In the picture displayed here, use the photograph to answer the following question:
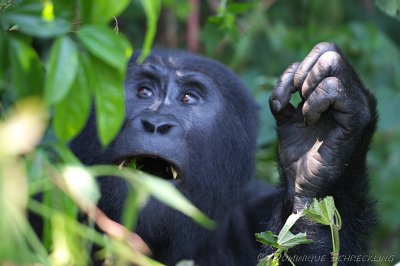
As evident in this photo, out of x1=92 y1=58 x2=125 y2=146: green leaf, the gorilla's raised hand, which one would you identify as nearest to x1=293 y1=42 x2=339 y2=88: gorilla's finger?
the gorilla's raised hand

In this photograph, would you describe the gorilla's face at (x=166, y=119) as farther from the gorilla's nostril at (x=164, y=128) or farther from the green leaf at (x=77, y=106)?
the green leaf at (x=77, y=106)

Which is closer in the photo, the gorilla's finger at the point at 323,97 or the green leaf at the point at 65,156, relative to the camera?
the green leaf at the point at 65,156

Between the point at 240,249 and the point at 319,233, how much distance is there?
0.90 m

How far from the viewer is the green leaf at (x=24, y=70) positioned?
7.00 ft

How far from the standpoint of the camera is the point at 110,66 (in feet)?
6.98

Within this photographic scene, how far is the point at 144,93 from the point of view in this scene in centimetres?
387

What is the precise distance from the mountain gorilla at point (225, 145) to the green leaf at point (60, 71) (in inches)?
53.6

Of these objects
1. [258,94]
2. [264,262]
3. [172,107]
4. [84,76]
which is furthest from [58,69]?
[258,94]

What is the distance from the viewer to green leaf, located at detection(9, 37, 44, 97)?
7.00 ft

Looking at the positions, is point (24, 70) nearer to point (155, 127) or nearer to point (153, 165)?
point (155, 127)

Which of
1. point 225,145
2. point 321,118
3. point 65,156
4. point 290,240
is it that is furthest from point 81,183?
point 225,145

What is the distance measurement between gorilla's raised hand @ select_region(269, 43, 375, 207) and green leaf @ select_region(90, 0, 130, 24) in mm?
Result: 1510

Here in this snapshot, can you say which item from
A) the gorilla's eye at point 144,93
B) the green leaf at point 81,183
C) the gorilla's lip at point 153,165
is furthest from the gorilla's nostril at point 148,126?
the green leaf at point 81,183

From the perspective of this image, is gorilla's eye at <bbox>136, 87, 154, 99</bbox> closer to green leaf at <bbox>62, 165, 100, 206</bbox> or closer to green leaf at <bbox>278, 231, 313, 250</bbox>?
green leaf at <bbox>278, 231, 313, 250</bbox>
